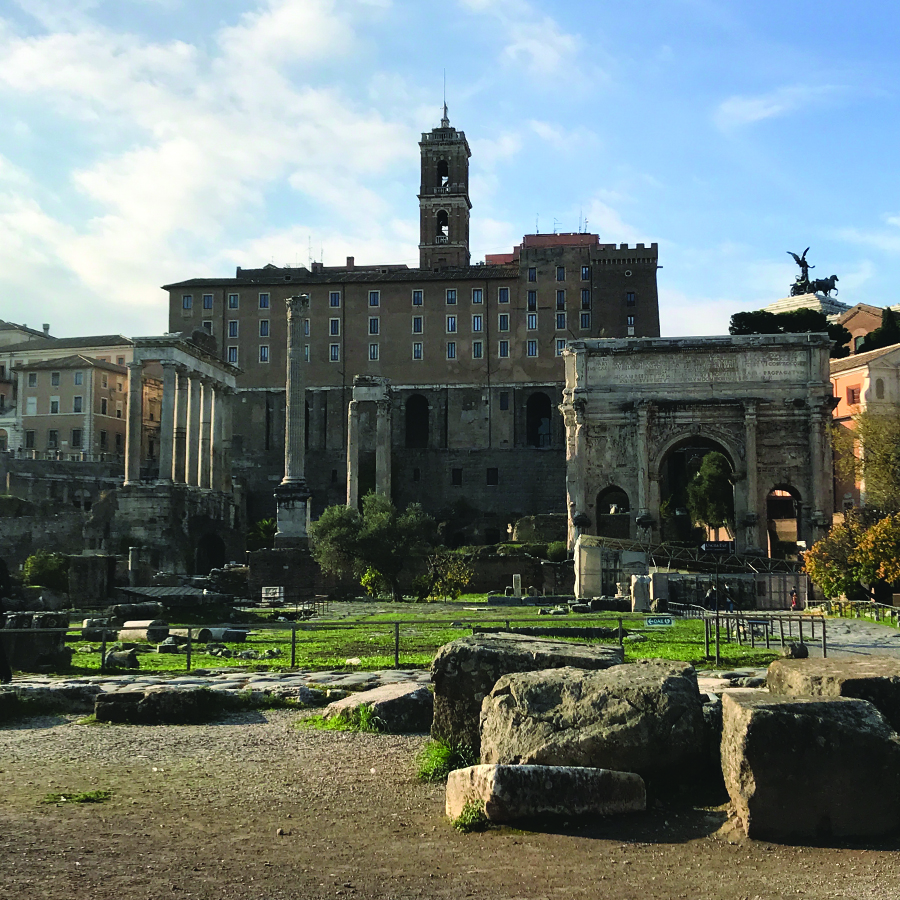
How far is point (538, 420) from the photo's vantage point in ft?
239

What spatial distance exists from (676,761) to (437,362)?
221 feet

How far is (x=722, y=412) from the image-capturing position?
127ft

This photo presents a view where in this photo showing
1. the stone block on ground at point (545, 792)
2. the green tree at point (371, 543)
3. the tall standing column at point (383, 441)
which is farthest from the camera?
the tall standing column at point (383, 441)

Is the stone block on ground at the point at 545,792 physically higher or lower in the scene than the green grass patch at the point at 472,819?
higher

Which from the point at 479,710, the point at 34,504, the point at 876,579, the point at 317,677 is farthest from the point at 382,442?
the point at 479,710

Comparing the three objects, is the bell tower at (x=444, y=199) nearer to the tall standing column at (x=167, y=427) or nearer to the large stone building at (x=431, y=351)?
the large stone building at (x=431, y=351)

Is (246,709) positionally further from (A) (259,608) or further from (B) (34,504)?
(B) (34,504)

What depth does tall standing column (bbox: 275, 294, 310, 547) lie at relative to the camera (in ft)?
144

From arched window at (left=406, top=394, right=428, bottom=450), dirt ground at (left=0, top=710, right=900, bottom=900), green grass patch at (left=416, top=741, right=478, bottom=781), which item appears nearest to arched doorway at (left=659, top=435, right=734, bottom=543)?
arched window at (left=406, top=394, right=428, bottom=450)

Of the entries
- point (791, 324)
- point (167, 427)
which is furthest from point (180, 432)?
point (791, 324)

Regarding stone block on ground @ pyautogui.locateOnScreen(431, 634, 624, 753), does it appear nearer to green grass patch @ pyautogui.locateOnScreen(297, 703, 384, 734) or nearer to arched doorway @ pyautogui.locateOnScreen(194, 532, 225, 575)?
Result: green grass patch @ pyautogui.locateOnScreen(297, 703, 384, 734)

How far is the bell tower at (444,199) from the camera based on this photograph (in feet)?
282

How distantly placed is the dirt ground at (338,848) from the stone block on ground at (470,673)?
16.4 inches

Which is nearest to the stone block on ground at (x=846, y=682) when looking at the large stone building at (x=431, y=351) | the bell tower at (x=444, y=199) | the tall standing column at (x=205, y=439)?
the tall standing column at (x=205, y=439)
